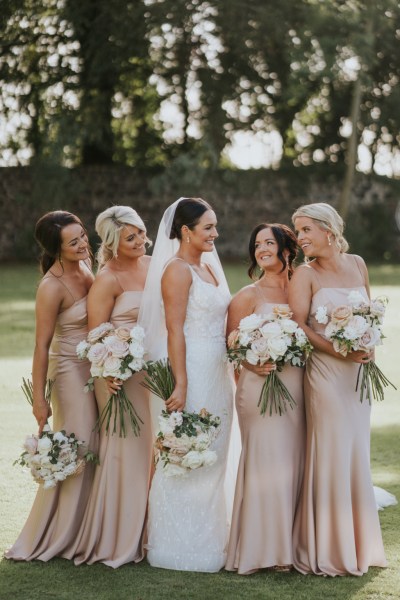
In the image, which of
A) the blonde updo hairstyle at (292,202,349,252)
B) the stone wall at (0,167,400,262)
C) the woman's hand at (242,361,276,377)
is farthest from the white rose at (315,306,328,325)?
the stone wall at (0,167,400,262)

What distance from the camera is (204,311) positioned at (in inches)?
219

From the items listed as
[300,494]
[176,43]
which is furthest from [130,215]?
[176,43]

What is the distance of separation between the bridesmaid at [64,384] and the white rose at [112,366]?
450mm

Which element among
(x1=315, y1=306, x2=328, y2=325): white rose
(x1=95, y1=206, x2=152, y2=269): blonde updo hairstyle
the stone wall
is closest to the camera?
(x1=315, y1=306, x2=328, y2=325): white rose

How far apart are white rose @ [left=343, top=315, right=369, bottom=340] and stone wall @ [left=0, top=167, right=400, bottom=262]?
86.8ft

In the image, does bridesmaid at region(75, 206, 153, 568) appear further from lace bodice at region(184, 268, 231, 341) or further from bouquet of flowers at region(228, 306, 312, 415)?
bouquet of flowers at region(228, 306, 312, 415)

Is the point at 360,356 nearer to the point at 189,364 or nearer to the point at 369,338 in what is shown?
the point at 369,338

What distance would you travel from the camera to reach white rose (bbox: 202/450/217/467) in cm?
525

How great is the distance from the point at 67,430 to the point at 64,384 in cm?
29

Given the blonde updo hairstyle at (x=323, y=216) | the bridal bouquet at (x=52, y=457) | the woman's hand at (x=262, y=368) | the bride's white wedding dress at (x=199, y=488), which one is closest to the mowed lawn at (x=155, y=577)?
the bride's white wedding dress at (x=199, y=488)

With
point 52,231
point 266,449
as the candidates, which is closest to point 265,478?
point 266,449

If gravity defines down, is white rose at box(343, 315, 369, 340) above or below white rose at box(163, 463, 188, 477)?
above

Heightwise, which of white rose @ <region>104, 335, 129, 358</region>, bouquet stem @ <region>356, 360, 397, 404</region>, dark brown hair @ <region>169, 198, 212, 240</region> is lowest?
bouquet stem @ <region>356, 360, 397, 404</region>

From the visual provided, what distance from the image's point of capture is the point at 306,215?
18.0ft
